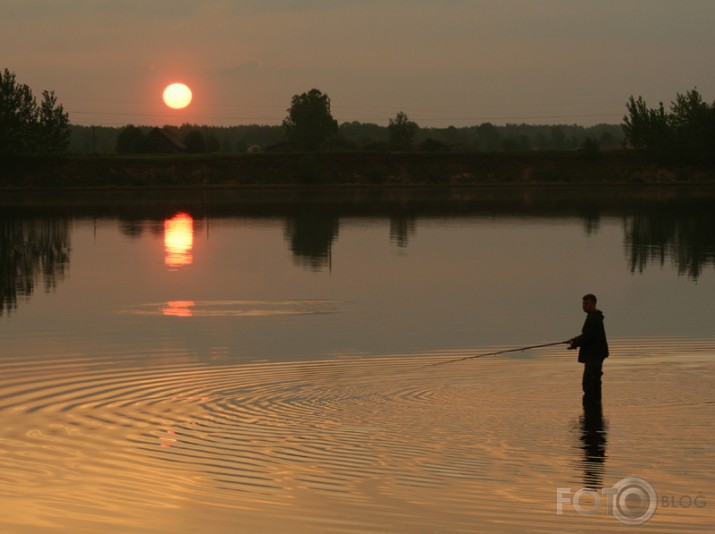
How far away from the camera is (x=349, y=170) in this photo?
422ft

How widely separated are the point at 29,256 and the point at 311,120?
142 meters

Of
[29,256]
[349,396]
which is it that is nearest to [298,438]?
[349,396]

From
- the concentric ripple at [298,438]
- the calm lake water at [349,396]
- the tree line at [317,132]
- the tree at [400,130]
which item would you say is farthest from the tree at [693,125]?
the concentric ripple at [298,438]

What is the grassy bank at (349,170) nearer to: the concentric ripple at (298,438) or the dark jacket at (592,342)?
the concentric ripple at (298,438)

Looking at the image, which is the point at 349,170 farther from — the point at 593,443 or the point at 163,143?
the point at 593,443

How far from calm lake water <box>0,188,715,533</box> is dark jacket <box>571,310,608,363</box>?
64cm

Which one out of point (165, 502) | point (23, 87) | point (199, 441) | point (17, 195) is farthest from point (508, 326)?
point (23, 87)

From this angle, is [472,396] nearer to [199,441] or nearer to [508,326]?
[199,441]

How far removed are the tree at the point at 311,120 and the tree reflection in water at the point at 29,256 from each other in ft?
378

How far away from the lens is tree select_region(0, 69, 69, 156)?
119 meters

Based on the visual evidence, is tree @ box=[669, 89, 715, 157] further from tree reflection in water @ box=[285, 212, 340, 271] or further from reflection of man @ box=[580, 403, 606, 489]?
reflection of man @ box=[580, 403, 606, 489]

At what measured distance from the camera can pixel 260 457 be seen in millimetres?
14469

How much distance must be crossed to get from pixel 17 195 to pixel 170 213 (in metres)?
32.3

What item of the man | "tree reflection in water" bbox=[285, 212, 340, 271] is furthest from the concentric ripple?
"tree reflection in water" bbox=[285, 212, 340, 271]
